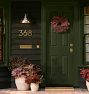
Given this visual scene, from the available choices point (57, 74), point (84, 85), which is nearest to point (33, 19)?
point (57, 74)

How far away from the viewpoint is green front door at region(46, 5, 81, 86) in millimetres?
10492

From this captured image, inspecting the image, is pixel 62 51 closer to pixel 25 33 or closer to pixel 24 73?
pixel 25 33

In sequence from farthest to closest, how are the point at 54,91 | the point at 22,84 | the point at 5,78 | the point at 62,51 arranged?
the point at 62,51 → the point at 5,78 → the point at 22,84 → the point at 54,91

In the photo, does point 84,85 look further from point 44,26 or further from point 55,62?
point 44,26

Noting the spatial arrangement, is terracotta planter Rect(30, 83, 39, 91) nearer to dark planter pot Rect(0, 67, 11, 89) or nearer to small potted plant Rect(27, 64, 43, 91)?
small potted plant Rect(27, 64, 43, 91)

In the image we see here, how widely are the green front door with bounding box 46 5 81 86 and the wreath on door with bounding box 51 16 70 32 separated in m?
0.10

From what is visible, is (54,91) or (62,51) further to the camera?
(62,51)

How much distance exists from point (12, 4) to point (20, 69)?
203cm

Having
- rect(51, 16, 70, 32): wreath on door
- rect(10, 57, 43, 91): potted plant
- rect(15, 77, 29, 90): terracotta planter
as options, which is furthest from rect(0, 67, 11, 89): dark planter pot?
rect(51, 16, 70, 32): wreath on door

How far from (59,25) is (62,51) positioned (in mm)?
798

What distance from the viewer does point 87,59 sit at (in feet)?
34.3

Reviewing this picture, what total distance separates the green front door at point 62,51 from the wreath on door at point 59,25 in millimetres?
102

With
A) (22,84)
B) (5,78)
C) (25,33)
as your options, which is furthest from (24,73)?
(25,33)

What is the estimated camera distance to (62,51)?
34.5 feet
